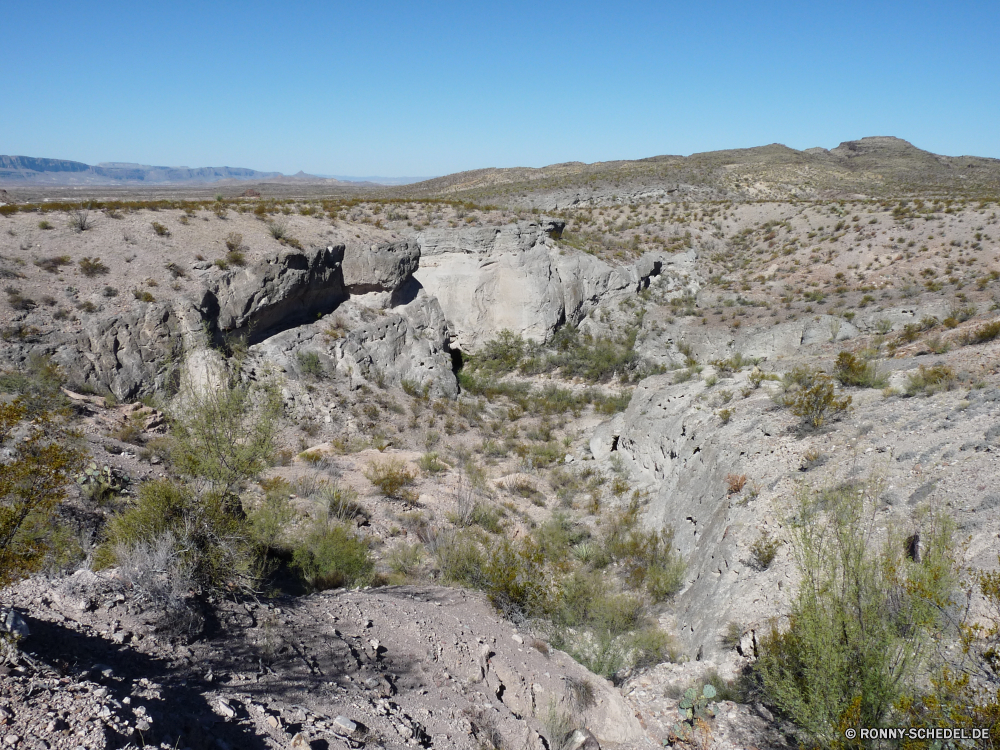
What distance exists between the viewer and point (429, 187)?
6731 cm

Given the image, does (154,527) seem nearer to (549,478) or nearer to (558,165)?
(549,478)

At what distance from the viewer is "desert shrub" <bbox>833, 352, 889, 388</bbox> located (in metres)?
9.53

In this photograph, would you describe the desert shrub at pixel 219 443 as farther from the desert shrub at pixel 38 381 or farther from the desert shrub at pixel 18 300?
the desert shrub at pixel 18 300

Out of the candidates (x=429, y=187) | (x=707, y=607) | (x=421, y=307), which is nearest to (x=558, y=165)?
(x=429, y=187)

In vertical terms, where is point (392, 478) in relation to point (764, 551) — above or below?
below

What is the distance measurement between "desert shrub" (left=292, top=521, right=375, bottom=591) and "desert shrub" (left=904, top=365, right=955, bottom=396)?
9.31m

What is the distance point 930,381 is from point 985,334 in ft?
7.88

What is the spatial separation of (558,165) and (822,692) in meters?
75.3

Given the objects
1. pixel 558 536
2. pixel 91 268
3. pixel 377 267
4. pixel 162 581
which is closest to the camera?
pixel 162 581

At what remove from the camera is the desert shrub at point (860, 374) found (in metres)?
9.53

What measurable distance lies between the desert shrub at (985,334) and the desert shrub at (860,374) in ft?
5.85

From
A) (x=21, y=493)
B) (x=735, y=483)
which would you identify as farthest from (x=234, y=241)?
(x=735, y=483)

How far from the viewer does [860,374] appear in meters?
9.73

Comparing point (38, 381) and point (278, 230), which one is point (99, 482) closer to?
point (38, 381)
